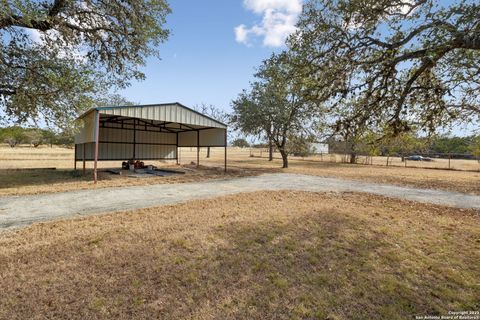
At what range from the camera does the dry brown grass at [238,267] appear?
8.39ft

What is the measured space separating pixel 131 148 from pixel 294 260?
1798cm

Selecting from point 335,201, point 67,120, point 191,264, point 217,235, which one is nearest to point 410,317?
point 191,264

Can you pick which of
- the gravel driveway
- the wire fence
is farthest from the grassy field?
the wire fence

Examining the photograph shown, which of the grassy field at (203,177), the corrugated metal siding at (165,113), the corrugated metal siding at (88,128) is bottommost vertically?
the grassy field at (203,177)

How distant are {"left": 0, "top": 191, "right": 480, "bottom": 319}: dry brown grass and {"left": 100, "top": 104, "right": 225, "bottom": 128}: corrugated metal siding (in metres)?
7.23

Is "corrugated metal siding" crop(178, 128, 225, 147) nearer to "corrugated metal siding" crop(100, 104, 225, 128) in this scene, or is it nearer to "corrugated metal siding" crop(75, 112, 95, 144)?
"corrugated metal siding" crop(100, 104, 225, 128)

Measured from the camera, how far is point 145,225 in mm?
4859

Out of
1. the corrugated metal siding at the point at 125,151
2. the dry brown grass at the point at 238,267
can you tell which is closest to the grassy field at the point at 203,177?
the corrugated metal siding at the point at 125,151

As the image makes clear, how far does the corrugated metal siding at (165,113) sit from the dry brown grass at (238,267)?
7228 mm

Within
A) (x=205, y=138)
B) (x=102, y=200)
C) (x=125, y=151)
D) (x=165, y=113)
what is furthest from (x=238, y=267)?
(x=125, y=151)

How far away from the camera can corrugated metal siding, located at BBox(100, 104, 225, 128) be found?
1145 centimetres

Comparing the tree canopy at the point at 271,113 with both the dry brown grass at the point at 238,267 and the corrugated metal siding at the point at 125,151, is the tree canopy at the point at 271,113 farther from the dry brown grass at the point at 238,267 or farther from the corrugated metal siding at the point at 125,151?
the dry brown grass at the point at 238,267

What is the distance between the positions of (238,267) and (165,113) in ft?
37.1

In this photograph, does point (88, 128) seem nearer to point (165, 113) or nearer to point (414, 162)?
point (165, 113)
